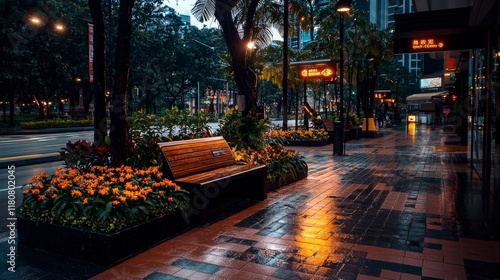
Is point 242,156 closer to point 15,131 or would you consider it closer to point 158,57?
point 15,131

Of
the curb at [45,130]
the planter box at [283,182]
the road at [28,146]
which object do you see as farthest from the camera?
the curb at [45,130]

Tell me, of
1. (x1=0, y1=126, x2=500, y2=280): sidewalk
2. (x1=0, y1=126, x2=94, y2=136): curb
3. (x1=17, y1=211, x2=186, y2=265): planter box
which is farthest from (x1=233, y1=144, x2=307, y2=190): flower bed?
(x1=0, y1=126, x2=94, y2=136): curb

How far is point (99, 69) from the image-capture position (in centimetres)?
680

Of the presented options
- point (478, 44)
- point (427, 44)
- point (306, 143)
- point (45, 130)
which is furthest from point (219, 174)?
point (45, 130)

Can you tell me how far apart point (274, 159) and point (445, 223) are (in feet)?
13.3

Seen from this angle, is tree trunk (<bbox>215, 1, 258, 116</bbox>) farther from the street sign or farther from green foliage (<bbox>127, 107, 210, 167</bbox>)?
the street sign

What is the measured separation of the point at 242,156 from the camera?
8.64m

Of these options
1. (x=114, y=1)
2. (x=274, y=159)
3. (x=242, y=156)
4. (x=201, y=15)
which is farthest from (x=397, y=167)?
(x=114, y=1)

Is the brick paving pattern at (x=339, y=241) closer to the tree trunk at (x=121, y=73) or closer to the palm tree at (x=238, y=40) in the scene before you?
the tree trunk at (x=121, y=73)

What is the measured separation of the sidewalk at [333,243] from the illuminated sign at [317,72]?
33.4ft

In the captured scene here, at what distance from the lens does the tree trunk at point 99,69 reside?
20.9 feet

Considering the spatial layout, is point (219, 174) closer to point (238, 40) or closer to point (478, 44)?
point (238, 40)

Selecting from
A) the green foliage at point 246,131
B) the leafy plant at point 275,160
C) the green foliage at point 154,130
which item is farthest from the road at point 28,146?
the leafy plant at point 275,160

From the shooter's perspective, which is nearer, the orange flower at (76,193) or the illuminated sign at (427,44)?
the orange flower at (76,193)
